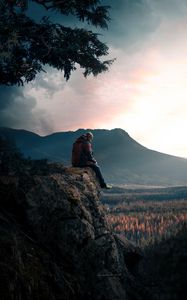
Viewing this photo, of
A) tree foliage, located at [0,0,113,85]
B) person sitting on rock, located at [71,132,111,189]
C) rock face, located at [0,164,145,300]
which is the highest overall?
tree foliage, located at [0,0,113,85]

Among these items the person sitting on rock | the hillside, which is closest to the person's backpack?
the person sitting on rock

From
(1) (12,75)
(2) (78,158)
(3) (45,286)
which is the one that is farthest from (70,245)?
(1) (12,75)

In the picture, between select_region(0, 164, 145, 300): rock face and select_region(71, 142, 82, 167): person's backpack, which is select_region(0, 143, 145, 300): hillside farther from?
select_region(71, 142, 82, 167): person's backpack

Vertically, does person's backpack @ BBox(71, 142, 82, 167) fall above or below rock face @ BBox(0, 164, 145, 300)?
above

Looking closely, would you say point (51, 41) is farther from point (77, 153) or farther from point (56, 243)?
point (56, 243)

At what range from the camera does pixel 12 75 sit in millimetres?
14289

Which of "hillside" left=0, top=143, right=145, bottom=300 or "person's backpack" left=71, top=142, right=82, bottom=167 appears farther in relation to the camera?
"person's backpack" left=71, top=142, right=82, bottom=167

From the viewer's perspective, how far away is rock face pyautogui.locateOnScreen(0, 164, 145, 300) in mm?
6363

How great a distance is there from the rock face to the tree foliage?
4.10 meters

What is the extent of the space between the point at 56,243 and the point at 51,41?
27.7ft

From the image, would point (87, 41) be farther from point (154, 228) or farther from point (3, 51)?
point (154, 228)

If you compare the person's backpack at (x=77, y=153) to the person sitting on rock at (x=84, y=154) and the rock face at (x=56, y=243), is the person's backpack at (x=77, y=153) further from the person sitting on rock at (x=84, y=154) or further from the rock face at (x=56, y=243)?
the rock face at (x=56, y=243)

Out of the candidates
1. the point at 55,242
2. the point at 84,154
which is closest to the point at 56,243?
the point at 55,242

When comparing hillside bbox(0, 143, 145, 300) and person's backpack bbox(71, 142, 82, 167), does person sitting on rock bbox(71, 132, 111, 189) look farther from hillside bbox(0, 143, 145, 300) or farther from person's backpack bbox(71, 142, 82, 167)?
hillside bbox(0, 143, 145, 300)
